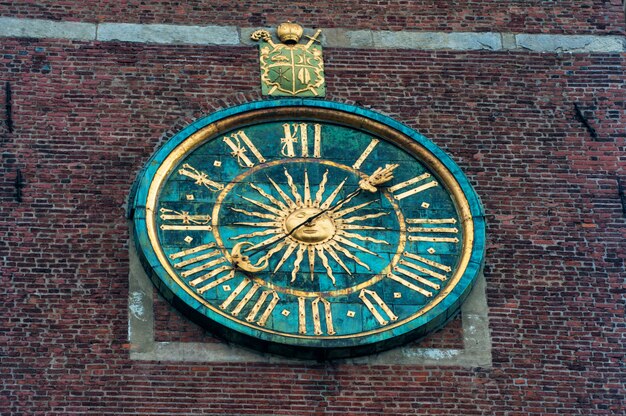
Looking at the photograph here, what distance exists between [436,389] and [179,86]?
4.48m

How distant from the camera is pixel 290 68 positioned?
74.7ft

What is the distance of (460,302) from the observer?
69.1ft

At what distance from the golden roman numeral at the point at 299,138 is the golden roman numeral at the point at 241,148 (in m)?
0.28

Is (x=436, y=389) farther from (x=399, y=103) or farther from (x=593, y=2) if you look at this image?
(x=593, y=2)

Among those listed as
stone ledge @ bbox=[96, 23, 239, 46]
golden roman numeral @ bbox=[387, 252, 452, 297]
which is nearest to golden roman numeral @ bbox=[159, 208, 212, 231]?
golden roman numeral @ bbox=[387, 252, 452, 297]

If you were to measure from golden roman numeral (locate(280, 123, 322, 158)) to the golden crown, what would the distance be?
1.11 meters

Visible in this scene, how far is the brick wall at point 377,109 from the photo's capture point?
801 inches

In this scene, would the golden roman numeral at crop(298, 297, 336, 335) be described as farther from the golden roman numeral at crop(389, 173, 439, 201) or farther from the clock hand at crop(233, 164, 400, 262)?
the golden roman numeral at crop(389, 173, 439, 201)

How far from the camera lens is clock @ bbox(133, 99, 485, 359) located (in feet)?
68.1

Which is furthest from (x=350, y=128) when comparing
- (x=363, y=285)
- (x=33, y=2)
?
(x=33, y=2)

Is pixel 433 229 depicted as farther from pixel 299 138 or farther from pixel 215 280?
pixel 215 280

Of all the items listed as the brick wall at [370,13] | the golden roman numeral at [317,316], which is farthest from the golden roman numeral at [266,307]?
the brick wall at [370,13]

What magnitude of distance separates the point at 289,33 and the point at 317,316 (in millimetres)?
3684

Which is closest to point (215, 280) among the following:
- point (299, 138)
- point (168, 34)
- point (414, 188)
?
point (299, 138)
